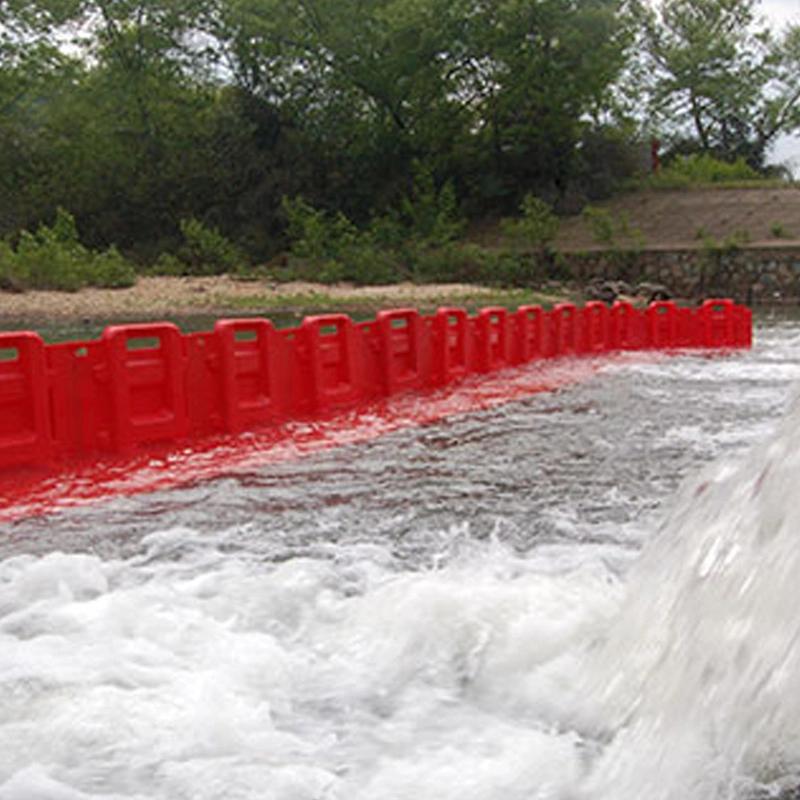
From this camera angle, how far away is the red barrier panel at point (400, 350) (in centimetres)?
990

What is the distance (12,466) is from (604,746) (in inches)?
197

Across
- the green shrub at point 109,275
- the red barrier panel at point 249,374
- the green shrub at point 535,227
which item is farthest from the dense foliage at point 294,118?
the red barrier panel at point 249,374

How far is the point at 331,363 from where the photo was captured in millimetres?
9289

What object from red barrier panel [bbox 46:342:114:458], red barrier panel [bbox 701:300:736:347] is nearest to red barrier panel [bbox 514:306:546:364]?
red barrier panel [bbox 701:300:736:347]

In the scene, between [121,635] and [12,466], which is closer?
[121,635]

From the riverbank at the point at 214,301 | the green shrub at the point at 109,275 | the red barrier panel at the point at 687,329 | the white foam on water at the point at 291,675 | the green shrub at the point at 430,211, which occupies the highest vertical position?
the green shrub at the point at 430,211

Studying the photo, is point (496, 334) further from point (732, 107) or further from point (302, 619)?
point (732, 107)

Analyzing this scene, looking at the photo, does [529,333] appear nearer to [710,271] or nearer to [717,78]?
[710,271]

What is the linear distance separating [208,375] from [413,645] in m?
4.80

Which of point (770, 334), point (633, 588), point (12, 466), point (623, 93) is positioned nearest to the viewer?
point (633, 588)

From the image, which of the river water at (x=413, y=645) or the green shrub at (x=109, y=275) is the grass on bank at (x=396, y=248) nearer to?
the green shrub at (x=109, y=275)

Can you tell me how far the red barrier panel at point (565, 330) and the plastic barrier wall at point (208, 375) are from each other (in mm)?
2001

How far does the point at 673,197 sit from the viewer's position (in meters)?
35.7

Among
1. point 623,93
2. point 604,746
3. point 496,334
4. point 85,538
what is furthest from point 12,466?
point 623,93
